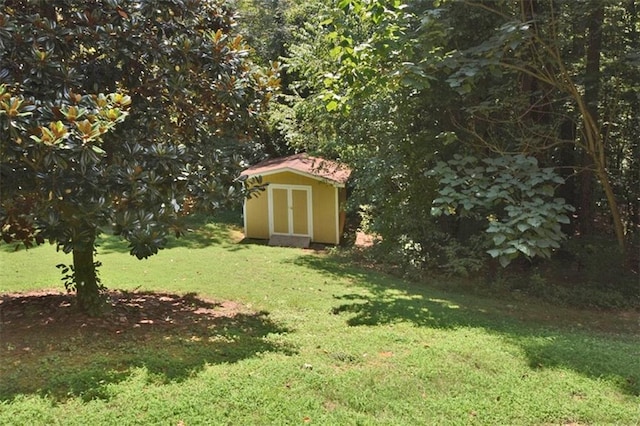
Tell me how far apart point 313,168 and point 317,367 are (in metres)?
11.5

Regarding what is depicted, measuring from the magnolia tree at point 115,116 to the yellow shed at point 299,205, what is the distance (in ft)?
32.7

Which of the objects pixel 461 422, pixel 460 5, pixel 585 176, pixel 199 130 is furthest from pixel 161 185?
pixel 585 176

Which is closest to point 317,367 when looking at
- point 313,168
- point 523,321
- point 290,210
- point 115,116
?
point 115,116

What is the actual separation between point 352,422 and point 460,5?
7.16 meters

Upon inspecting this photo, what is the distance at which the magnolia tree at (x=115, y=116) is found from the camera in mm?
3807

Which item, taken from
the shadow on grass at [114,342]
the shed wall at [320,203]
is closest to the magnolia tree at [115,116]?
the shadow on grass at [114,342]

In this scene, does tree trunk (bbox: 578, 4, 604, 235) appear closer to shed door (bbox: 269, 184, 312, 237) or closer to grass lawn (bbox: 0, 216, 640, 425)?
grass lawn (bbox: 0, 216, 640, 425)

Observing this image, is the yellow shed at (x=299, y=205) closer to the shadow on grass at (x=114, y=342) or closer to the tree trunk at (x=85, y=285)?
the shadow on grass at (x=114, y=342)

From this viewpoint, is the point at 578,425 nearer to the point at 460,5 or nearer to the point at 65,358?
the point at 65,358

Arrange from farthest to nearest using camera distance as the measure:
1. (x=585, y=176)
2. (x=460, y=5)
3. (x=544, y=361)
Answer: (x=585, y=176) < (x=460, y=5) < (x=544, y=361)

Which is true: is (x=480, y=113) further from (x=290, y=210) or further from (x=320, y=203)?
(x=290, y=210)

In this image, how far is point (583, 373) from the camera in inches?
176

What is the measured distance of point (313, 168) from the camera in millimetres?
15477

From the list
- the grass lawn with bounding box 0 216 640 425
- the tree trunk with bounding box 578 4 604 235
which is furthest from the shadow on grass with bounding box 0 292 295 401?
the tree trunk with bounding box 578 4 604 235
